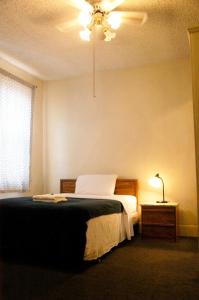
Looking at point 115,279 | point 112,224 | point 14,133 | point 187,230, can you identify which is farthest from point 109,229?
point 14,133

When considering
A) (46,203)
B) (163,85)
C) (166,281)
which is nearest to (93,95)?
(163,85)

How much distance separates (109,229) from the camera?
11.1ft

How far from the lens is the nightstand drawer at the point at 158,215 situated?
4.01 meters

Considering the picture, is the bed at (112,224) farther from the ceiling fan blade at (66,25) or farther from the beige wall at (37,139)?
the ceiling fan blade at (66,25)

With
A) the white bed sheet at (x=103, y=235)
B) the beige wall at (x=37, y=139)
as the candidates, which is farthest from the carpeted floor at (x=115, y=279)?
the beige wall at (x=37, y=139)

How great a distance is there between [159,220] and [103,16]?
9.07 ft

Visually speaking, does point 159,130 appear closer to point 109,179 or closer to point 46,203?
point 109,179

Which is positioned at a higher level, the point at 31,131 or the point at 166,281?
the point at 31,131

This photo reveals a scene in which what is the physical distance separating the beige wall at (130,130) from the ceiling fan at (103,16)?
1546mm

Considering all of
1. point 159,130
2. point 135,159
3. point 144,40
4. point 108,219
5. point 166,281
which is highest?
point 144,40

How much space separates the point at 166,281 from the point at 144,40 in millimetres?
3031

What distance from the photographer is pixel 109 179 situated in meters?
4.64

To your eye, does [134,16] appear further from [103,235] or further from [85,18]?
[103,235]

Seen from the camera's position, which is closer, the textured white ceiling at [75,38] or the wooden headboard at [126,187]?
the textured white ceiling at [75,38]
